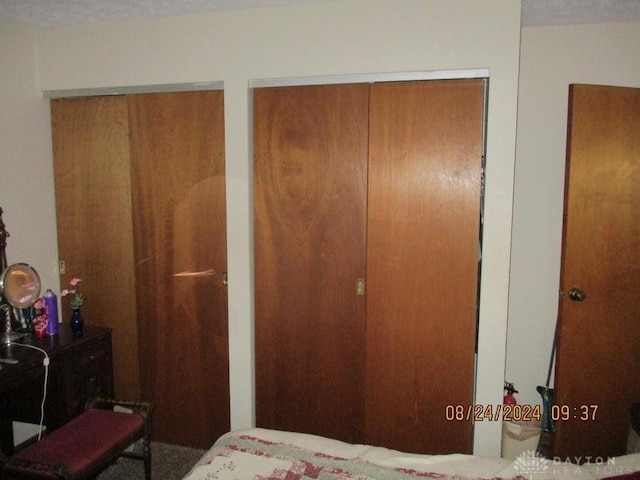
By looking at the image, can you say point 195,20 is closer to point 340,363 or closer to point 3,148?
point 3,148

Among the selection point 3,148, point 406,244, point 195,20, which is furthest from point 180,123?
point 406,244

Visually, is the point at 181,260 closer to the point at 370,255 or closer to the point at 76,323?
the point at 76,323

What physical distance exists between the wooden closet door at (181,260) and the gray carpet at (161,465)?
65 millimetres

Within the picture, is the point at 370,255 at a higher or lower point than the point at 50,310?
higher

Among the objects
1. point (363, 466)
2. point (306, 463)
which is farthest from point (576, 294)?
point (306, 463)

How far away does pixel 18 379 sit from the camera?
1926mm

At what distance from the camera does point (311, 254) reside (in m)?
2.37

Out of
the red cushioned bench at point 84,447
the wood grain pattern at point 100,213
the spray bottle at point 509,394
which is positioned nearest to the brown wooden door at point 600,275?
the spray bottle at point 509,394

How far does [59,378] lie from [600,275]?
2856 mm

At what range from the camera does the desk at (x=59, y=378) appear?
82.4 inches

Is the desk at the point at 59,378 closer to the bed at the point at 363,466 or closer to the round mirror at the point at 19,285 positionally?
the round mirror at the point at 19,285

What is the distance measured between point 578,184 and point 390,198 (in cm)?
102

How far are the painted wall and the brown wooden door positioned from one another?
490 mm

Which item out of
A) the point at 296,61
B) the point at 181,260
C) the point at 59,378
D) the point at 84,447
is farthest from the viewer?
the point at 181,260
